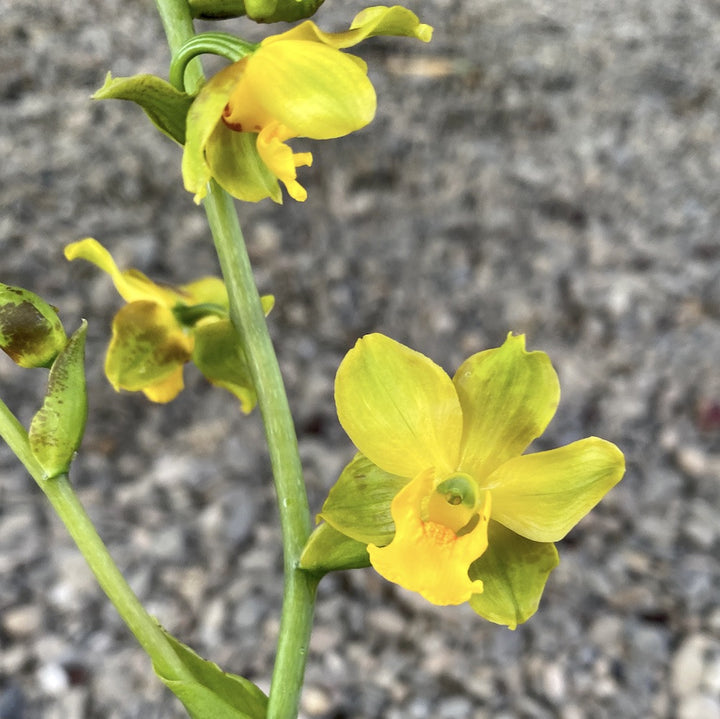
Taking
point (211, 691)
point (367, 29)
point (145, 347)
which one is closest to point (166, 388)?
point (145, 347)

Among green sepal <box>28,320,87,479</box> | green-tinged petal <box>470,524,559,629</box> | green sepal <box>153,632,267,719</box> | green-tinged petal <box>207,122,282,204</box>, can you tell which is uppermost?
green-tinged petal <box>207,122,282,204</box>

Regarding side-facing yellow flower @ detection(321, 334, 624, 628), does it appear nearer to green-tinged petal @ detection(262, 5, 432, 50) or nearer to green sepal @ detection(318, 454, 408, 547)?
green sepal @ detection(318, 454, 408, 547)

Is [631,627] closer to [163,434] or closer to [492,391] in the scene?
[163,434]

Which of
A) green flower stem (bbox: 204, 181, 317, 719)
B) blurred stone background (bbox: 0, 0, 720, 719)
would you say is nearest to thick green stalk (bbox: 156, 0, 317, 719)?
green flower stem (bbox: 204, 181, 317, 719)

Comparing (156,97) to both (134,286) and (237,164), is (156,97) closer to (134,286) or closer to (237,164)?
→ (237,164)

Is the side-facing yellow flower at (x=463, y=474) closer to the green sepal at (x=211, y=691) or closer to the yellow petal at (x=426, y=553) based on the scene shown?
the yellow petal at (x=426, y=553)

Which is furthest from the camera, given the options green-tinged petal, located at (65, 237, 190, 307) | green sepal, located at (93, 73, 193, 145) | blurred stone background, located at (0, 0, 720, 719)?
blurred stone background, located at (0, 0, 720, 719)

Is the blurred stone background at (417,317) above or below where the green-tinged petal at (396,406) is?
below

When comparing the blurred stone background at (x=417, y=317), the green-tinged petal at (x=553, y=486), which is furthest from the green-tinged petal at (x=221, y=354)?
the blurred stone background at (x=417, y=317)
